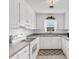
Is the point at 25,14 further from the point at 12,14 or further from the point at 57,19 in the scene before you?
the point at 57,19

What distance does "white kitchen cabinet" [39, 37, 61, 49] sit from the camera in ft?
25.4

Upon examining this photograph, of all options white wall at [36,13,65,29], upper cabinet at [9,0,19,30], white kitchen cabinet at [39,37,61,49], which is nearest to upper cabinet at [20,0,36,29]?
upper cabinet at [9,0,19,30]

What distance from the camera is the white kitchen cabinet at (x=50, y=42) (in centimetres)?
775

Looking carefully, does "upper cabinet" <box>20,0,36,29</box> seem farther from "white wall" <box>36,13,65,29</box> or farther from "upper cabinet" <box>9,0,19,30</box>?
"white wall" <box>36,13,65,29</box>

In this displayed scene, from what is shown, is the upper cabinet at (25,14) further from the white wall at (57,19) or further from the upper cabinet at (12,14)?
the white wall at (57,19)

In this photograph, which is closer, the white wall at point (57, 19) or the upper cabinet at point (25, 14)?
the upper cabinet at point (25, 14)

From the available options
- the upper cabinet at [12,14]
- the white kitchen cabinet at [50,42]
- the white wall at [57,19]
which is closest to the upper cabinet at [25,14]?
the upper cabinet at [12,14]

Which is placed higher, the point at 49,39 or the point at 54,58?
the point at 49,39

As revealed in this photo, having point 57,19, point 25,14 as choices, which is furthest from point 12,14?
point 57,19

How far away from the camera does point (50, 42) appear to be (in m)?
7.80
